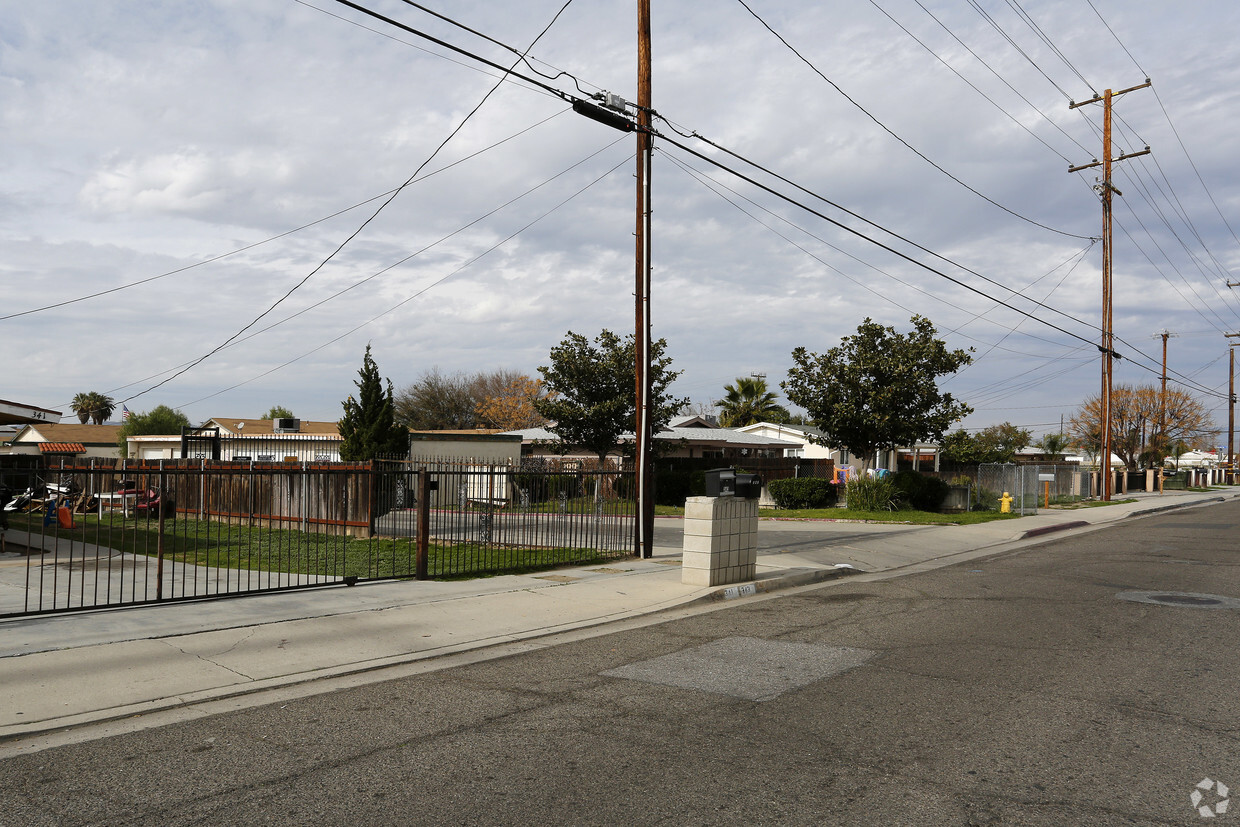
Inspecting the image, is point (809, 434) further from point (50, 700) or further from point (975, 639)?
point (50, 700)

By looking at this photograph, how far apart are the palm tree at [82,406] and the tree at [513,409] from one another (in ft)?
139

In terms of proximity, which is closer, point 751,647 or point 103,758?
point 103,758

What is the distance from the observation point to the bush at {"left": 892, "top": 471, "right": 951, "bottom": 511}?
28.0 meters

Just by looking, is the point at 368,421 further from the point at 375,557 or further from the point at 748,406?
the point at 748,406

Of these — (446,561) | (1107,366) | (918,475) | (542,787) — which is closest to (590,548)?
(446,561)

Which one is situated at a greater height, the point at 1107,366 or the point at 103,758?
the point at 1107,366

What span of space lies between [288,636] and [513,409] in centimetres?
5762

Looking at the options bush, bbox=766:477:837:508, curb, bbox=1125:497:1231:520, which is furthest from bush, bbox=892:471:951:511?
curb, bbox=1125:497:1231:520

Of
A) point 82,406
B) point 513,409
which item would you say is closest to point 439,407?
point 513,409

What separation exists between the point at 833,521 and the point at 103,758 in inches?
868

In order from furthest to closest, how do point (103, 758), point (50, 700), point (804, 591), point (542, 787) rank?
1. point (804, 591)
2. point (50, 700)
3. point (103, 758)
4. point (542, 787)

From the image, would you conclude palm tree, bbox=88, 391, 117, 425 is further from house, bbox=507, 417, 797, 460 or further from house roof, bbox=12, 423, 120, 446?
house, bbox=507, 417, 797, 460

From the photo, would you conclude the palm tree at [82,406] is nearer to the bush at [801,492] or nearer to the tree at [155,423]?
the tree at [155,423]

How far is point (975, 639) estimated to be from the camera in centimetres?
857
